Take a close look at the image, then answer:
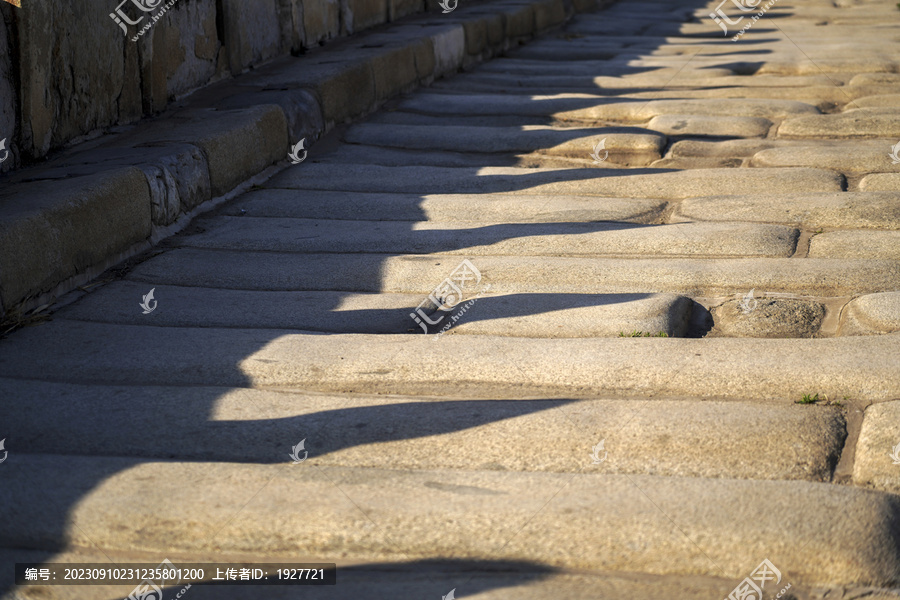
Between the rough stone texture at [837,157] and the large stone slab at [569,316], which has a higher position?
the rough stone texture at [837,157]

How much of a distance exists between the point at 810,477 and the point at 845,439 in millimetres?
172

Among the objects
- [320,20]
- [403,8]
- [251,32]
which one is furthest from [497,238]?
[403,8]

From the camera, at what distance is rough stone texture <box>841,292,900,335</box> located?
2.20m

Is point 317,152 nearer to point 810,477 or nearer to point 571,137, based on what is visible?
point 571,137

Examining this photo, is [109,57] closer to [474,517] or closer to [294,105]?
[294,105]

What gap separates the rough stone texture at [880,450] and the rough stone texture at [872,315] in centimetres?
43

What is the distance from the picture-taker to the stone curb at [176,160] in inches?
97.8

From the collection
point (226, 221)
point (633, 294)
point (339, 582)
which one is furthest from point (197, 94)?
point (339, 582)

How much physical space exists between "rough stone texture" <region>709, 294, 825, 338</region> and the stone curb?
1.85 metres

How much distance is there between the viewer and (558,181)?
369 centimetres

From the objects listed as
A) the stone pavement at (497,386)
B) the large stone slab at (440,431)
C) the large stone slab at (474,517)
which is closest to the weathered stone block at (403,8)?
the stone pavement at (497,386)

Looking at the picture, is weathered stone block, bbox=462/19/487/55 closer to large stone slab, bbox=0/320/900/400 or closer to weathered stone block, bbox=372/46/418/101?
weathered stone block, bbox=372/46/418/101

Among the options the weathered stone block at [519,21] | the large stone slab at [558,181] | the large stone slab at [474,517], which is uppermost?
the weathered stone block at [519,21]

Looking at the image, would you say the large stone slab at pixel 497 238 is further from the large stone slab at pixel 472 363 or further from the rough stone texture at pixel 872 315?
the large stone slab at pixel 472 363
